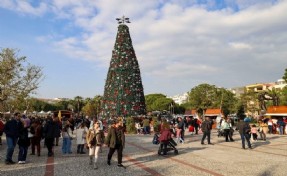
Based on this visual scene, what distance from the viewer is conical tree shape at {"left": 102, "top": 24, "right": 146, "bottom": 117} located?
93.9ft

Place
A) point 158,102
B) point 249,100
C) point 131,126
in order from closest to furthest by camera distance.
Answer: point 131,126 < point 249,100 < point 158,102

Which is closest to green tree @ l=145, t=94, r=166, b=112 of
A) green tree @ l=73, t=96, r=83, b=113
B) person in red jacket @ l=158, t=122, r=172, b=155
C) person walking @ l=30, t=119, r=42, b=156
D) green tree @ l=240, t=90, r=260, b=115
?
green tree @ l=73, t=96, r=83, b=113

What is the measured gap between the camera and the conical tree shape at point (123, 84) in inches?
1127

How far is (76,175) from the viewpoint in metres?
8.49

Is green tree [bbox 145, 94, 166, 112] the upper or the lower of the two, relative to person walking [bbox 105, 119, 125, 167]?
upper

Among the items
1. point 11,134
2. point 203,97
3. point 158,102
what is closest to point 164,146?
point 11,134

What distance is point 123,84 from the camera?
1129 inches

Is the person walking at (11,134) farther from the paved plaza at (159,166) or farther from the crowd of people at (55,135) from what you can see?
the paved plaza at (159,166)

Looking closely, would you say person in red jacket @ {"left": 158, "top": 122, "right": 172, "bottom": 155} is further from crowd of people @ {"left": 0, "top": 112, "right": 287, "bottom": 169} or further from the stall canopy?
the stall canopy

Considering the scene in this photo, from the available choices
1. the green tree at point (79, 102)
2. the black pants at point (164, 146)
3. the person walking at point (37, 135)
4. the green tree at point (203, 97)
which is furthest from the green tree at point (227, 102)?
the person walking at point (37, 135)

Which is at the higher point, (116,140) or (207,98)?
(207,98)

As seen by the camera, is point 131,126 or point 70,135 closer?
point 70,135

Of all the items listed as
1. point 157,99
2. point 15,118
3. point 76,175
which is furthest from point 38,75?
point 157,99

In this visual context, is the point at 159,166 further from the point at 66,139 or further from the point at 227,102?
the point at 227,102
